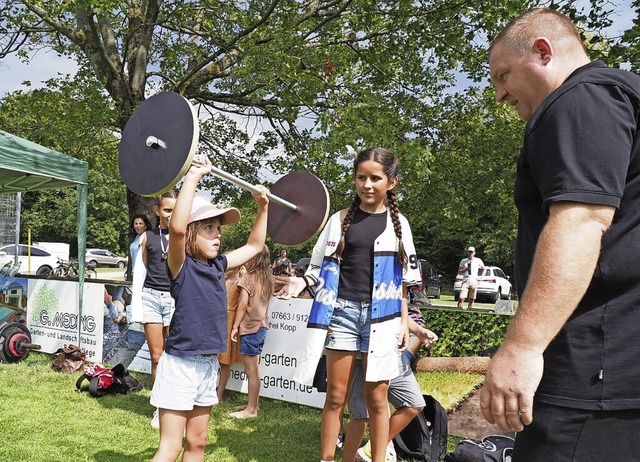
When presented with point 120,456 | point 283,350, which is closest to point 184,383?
point 120,456

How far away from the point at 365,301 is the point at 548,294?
2.19m

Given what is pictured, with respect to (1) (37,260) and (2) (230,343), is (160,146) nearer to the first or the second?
(2) (230,343)

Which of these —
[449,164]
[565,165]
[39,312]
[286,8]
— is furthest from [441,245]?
[565,165]

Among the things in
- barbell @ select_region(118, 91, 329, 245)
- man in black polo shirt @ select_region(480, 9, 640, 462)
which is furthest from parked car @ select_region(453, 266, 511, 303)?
man in black polo shirt @ select_region(480, 9, 640, 462)

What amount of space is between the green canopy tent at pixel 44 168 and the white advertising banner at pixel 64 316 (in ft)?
0.75

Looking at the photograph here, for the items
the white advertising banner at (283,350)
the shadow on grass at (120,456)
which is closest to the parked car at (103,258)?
the white advertising banner at (283,350)

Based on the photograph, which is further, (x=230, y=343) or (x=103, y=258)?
(x=103, y=258)

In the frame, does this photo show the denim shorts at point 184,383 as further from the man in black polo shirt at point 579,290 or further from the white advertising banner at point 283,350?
the white advertising banner at point 283,350

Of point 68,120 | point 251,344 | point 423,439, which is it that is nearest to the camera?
point 423,439

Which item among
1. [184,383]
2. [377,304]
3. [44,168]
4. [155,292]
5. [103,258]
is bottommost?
[103,258]

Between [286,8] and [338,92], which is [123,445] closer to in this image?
[338,92]

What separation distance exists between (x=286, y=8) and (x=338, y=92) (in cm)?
264

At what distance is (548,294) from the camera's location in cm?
146

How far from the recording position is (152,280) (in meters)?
5.62
